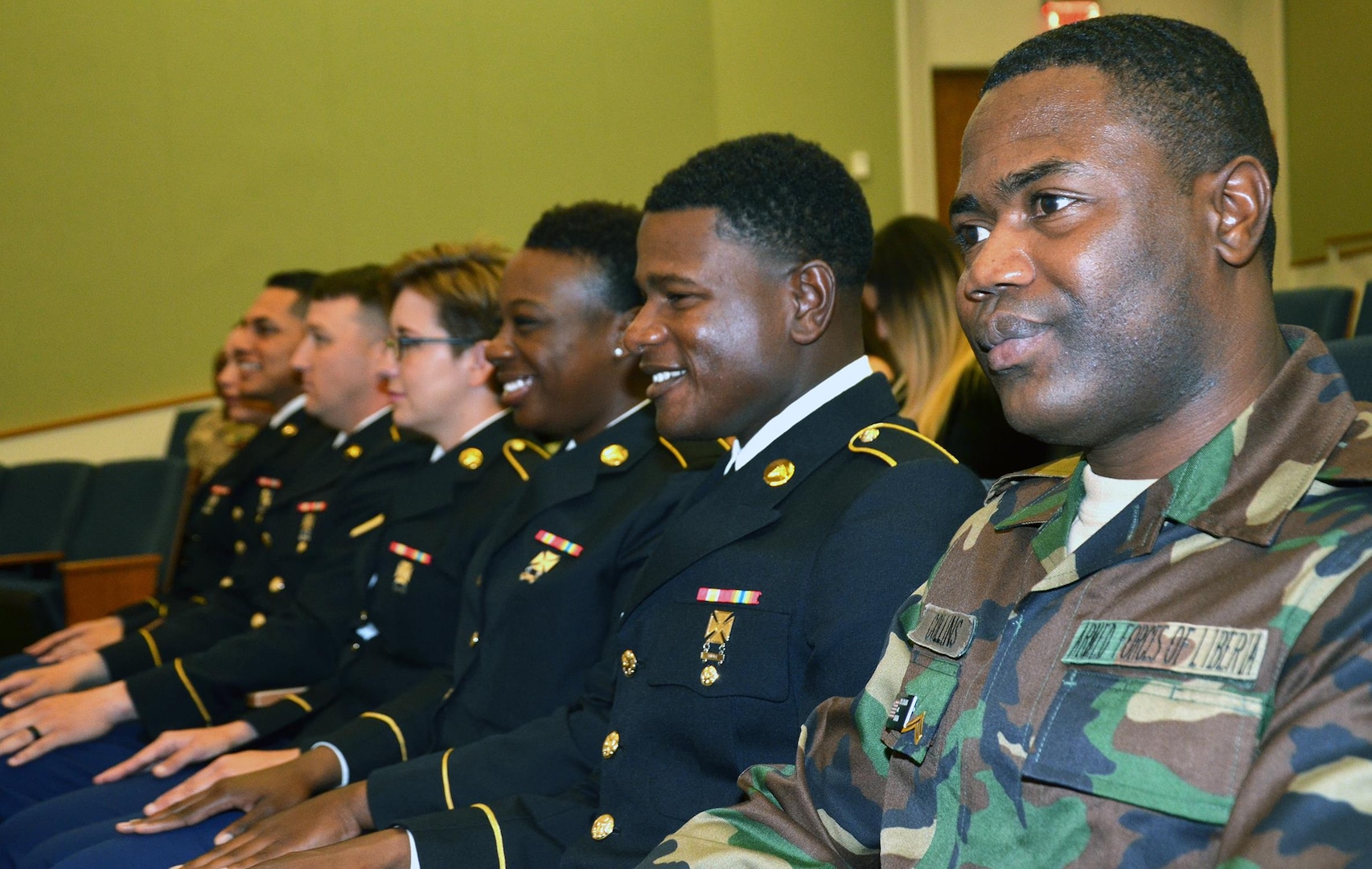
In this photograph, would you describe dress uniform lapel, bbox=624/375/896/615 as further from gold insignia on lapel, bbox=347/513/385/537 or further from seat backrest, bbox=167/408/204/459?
seat backrest, bbox=167/408/204/459

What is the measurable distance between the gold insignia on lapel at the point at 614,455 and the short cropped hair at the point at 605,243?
0.27 m

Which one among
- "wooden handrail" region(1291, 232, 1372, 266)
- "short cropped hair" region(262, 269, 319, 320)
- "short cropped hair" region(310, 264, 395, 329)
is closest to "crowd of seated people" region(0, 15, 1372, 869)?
"short cropped hair" region(310, 264, 395, 329)

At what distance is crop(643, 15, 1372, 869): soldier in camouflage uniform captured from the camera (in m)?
0.81

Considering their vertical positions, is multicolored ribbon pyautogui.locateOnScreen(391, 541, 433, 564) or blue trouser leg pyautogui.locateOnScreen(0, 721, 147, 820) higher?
multicolored ribbon pyautogui.locateOnScreen(391, 541, 433, 564)

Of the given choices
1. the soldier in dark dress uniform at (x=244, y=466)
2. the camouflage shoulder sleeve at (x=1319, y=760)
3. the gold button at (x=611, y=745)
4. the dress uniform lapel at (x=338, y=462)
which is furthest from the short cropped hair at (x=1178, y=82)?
the soldier in dark dress uniform at (x=244, y=466)

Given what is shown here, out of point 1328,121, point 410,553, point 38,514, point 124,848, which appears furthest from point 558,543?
point 1328,121

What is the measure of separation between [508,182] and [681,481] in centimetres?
555

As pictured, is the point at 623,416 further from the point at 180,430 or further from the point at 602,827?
the point at 180,430

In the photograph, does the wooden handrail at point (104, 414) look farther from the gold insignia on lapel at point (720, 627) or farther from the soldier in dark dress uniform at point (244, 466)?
the gold insignia on lapel at point (720, 627)

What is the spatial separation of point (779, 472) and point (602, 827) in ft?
1.53

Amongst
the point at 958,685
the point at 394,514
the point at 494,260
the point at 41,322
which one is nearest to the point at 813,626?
the point at 958,685

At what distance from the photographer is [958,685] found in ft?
3.46

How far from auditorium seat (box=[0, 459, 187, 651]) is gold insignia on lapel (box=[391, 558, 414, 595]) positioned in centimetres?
219

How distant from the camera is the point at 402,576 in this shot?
235 cm
